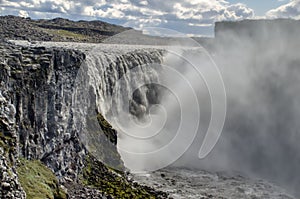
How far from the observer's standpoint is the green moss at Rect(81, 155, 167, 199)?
24312 millimetres

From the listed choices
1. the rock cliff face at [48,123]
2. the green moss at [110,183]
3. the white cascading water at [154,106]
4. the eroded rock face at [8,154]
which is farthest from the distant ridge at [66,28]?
the eroded rock face at [8,154]

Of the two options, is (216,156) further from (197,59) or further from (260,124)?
(197,59)

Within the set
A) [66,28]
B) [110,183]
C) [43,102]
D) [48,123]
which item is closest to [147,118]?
[110,183]

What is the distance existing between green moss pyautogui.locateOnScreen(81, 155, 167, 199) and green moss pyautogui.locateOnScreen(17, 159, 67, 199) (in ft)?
16.0

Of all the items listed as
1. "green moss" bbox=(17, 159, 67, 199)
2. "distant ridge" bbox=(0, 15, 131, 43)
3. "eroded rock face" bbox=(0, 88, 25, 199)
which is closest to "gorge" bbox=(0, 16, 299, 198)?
"eroded rock face" bbox=(0, 88, 25, 199)

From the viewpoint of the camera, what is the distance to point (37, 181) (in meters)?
17.2

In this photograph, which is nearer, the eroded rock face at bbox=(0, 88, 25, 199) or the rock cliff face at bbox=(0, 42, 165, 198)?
the eroded rock face at bbox=(0, 88, 25, 199)

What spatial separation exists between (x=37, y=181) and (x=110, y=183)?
8.96 metres

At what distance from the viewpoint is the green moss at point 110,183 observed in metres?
24.3

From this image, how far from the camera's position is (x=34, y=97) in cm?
1952

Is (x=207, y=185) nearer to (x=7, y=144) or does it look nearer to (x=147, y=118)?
(x=147, y=118)

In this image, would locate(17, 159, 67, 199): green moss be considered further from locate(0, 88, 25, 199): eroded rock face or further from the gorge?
locate(0, 88, 25, 199): eroded rock face

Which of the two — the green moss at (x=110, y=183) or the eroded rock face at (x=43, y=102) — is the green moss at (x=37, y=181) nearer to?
the eroded rock face at (x=43, y=102)

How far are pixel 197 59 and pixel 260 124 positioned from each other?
20.1 meters
